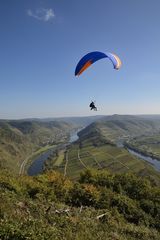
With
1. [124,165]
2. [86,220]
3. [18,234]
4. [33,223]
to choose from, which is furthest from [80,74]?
[124,165]

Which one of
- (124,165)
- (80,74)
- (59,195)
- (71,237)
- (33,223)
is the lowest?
(124,165)

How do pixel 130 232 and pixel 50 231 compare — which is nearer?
pixel 50 231

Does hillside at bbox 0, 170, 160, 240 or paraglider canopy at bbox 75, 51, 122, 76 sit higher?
paraglider canopy at bbox 75, 51, 122, 76

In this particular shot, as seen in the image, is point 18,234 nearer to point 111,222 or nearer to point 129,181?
point 111,222

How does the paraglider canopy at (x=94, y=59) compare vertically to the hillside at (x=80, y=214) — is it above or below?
above

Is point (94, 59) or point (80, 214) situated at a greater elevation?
point (94, 59)

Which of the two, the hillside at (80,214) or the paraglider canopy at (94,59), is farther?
the paraglider canopy at (94,59)

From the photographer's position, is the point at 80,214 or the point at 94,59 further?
the point at 94,59

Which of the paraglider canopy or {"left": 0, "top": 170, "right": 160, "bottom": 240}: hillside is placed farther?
the paraglider canopy
